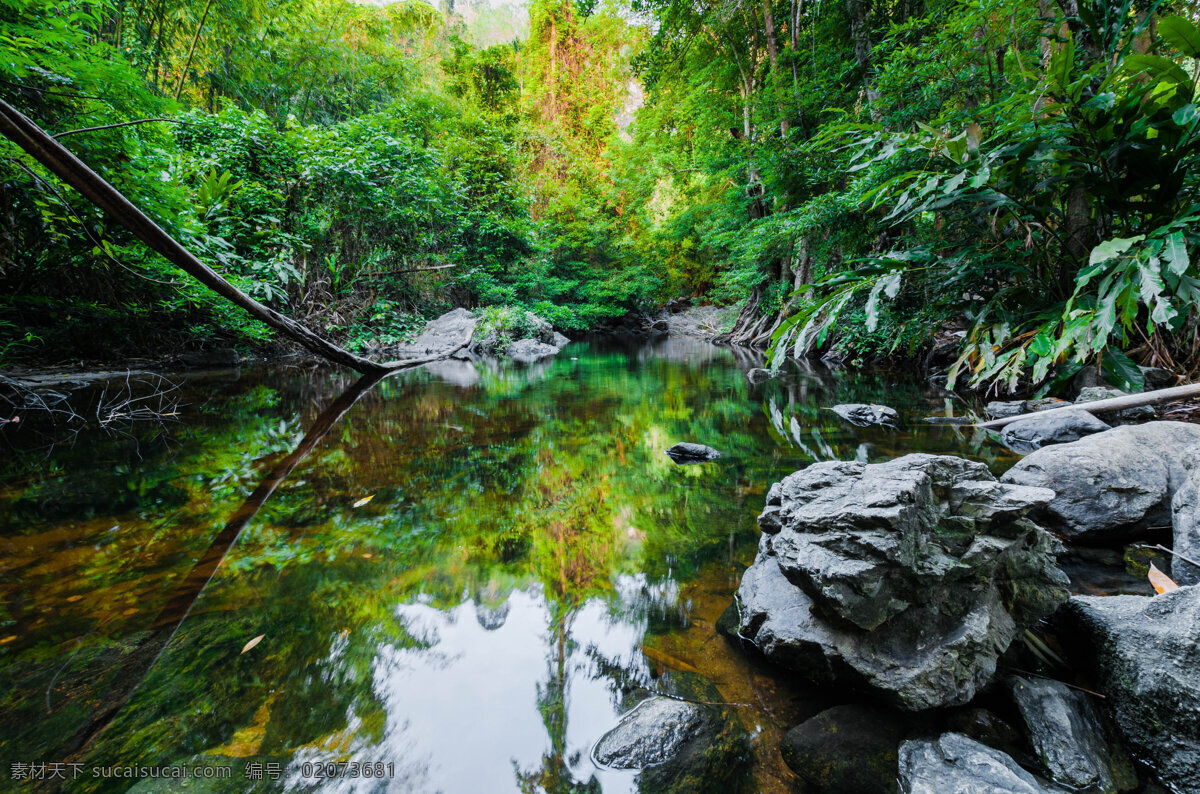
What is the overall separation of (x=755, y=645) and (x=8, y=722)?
2.04 meters

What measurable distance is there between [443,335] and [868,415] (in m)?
9.41

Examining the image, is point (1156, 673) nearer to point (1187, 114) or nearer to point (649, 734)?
point (649, 734)

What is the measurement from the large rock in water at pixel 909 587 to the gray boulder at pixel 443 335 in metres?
9.57

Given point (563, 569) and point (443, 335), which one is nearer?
point (563, 569)

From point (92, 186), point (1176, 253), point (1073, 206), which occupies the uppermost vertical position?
point (1073, 206)

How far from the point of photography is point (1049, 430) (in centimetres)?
320

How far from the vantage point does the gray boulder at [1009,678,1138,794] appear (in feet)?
3.22

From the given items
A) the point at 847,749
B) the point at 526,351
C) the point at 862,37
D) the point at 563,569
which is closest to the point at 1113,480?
the point at 847,749

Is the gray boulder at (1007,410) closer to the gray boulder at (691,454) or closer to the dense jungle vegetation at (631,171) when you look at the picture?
the dense jungle vegetation at (631,171)

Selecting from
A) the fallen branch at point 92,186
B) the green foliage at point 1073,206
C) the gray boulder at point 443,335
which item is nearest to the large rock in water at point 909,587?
the green foliage at point 1073,206

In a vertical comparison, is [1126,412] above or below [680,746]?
above

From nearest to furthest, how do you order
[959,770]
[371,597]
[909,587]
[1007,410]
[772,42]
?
1. [959,770]
2. [909,587]
3. [371,597]
4. [1007,410]
5. [772,42]

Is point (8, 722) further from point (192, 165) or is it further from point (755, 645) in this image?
point (192, 165)

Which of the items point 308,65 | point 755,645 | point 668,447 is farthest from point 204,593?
point 308,65
